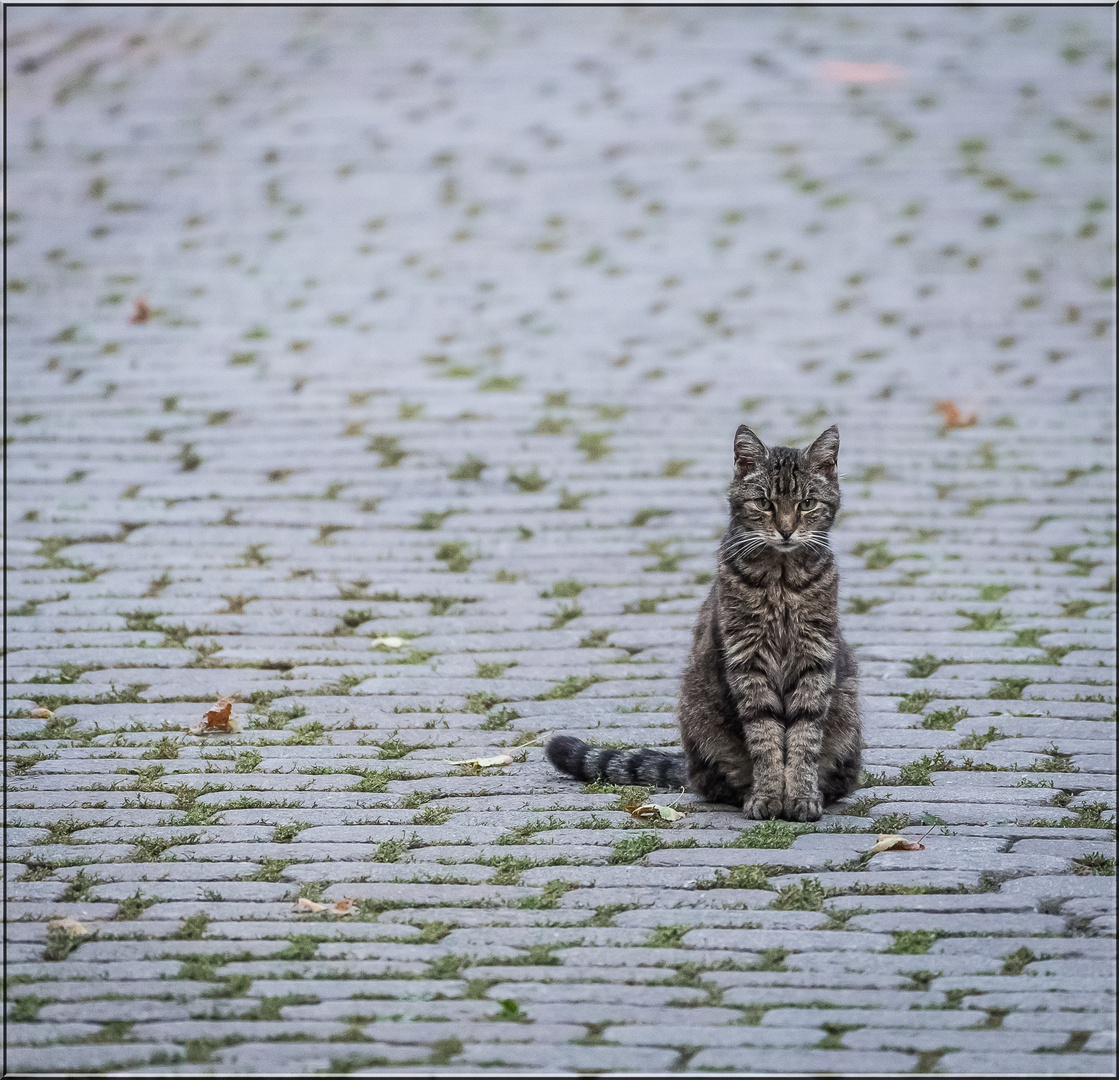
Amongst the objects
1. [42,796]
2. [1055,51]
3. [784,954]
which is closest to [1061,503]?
[784,954]

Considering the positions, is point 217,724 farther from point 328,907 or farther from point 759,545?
point 759,545

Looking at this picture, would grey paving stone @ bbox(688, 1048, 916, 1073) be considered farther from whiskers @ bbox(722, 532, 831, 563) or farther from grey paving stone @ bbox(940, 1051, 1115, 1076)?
whiskers @ bbox(722, 532, 831, 563)

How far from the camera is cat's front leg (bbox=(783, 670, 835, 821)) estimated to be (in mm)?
4352

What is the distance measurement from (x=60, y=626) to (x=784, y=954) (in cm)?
356

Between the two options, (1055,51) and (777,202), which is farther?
(1055,51)

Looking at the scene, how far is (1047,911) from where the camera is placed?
3723mm

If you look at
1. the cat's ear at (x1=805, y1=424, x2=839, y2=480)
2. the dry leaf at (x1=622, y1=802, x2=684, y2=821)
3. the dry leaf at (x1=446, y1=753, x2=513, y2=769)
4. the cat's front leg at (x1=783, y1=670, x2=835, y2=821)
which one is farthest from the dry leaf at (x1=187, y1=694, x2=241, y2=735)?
the cat's ear at (x1=805, y1=424, x2=839, y2=480)

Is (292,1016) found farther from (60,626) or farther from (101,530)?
(101,530)

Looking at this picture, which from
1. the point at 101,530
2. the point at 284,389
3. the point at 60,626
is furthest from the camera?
the point at 284,389

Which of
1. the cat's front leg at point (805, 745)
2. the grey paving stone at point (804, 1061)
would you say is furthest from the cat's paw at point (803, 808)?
the grey paving stone at point (804, 1061)

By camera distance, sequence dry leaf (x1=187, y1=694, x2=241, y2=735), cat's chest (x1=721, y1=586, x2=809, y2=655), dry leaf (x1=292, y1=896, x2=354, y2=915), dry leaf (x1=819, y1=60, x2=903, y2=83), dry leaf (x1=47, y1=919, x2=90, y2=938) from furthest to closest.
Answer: dry leaf (x1=819, y1=60, x2=903, y2=83)
dry leaf (x1=187, y1=694, x2=241, y2=735)
cat's chest (x1=721, y1=586, x2=809, y2=655)
dry leaf (x1=292, y1=896, x2=354, y2=915)
dry leaf (x1=47, y1=919, x2=90, y2=938)

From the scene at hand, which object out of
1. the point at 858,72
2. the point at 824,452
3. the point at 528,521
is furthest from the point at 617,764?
the point at 858,72

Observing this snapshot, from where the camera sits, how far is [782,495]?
453 cm

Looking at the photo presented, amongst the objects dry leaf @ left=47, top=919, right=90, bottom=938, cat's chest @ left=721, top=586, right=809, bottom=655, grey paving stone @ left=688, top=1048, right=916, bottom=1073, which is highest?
cat's chest @ left=721, top=586, right=809, bottom=655
